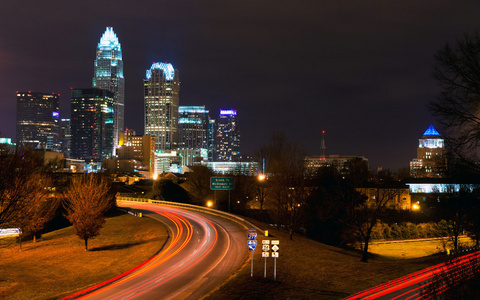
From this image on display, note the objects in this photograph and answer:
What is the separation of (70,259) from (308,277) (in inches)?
935

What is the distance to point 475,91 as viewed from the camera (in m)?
11.5

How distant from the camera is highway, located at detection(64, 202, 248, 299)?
26.2 metres

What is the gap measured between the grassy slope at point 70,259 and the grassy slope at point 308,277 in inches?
441

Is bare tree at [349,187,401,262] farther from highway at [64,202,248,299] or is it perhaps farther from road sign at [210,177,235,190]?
road sign at [210,177,235,190]

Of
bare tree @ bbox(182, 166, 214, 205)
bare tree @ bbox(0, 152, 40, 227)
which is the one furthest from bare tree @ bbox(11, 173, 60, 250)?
bare tree @ bbox(182, 166, 214, 205)

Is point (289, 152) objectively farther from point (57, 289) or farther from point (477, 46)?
point (477, 46)

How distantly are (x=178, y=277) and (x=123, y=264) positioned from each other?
26.1 feet

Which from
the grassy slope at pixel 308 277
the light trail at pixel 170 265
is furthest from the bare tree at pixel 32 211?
the grassy slope at pixel 308 277

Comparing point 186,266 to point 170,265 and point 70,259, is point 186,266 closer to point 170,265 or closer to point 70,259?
point 170,265

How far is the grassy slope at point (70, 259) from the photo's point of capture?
95.7 ft

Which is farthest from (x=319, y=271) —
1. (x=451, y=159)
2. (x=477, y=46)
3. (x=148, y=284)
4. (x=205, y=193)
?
(x=205, y=193)

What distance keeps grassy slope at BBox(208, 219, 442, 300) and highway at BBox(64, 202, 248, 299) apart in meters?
2.00

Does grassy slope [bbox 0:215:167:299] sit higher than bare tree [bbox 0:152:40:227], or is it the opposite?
bare tree [bbox 0:152:40:227]

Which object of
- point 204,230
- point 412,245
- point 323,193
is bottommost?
point 412,245
